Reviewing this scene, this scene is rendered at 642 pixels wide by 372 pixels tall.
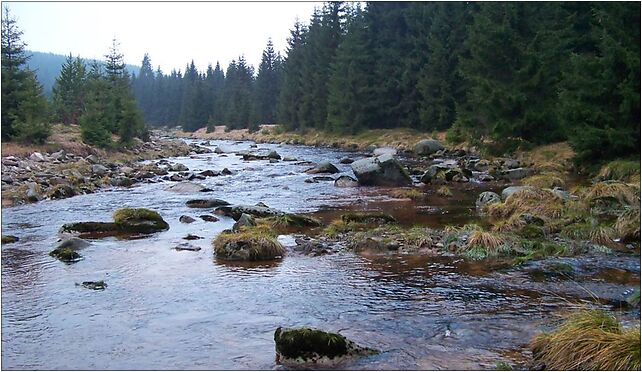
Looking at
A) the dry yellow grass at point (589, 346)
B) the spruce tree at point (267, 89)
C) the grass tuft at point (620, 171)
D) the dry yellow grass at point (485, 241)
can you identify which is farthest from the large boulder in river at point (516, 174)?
the spruce tree at point (267, 89)

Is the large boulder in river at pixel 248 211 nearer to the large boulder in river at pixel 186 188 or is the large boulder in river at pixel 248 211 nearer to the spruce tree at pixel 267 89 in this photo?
the large boulder in river at pixel 186 188

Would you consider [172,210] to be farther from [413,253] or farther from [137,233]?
[413,253]

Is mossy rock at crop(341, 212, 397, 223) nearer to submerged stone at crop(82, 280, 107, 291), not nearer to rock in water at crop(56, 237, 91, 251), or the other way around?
rock in water at crop(56, 237, 91, 251)

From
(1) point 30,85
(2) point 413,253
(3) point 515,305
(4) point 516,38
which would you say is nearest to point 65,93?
(1) point 30,85

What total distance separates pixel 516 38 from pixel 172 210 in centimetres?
2331

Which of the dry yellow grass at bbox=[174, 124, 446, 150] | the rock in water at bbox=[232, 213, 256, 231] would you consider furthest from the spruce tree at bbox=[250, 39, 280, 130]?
the rock in water at bbox=[232, 213, 256, 231]

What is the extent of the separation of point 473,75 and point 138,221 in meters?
24.9

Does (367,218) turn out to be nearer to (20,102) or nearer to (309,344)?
(309,344)

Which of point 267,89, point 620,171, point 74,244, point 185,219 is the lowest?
point 74,244

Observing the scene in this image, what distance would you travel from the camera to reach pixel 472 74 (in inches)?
1409

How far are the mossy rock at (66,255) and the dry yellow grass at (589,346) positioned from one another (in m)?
9.17

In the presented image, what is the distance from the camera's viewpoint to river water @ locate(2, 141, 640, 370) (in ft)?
23.2

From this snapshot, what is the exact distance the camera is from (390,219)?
15867 mm

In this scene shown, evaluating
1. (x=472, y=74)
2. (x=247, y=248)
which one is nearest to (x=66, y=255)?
(x=247, y=248)
